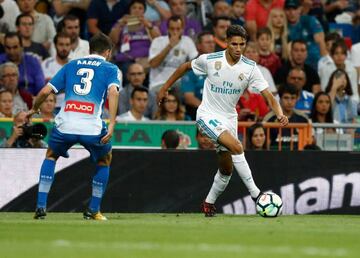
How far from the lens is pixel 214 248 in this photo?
427 inches

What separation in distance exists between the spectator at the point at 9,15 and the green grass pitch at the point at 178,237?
680 cm

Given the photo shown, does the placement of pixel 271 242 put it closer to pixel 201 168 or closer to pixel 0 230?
pixel 0 230

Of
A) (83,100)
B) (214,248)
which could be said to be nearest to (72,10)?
(83,100)

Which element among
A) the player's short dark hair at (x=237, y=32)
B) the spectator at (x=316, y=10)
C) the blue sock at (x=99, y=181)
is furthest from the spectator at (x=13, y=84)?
the spectator at (x=316, y=10)

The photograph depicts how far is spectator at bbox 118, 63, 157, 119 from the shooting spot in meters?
20.9

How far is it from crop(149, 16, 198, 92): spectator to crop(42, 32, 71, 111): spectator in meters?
1.59

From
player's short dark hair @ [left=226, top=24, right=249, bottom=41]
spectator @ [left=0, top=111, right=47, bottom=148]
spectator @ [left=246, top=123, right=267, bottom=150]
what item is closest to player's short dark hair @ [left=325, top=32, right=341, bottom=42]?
spectator @ [left=246, top=123, right=267, bottom=150]

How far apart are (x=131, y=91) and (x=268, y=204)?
228 inches

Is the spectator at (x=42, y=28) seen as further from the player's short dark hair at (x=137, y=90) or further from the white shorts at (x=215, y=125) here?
the white shorts at (x=215, y=125)

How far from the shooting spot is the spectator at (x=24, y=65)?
20.6 meters

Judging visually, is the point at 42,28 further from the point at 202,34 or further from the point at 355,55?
the point at 355,55

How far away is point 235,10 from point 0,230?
37.9ft

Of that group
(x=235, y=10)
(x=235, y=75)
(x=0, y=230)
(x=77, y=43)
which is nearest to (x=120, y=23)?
(x=77, y=43)

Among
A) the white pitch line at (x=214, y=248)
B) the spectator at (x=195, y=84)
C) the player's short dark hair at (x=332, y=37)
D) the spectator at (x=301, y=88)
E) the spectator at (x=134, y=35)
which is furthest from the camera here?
the player's short dark hair at (x=332, y=37)
